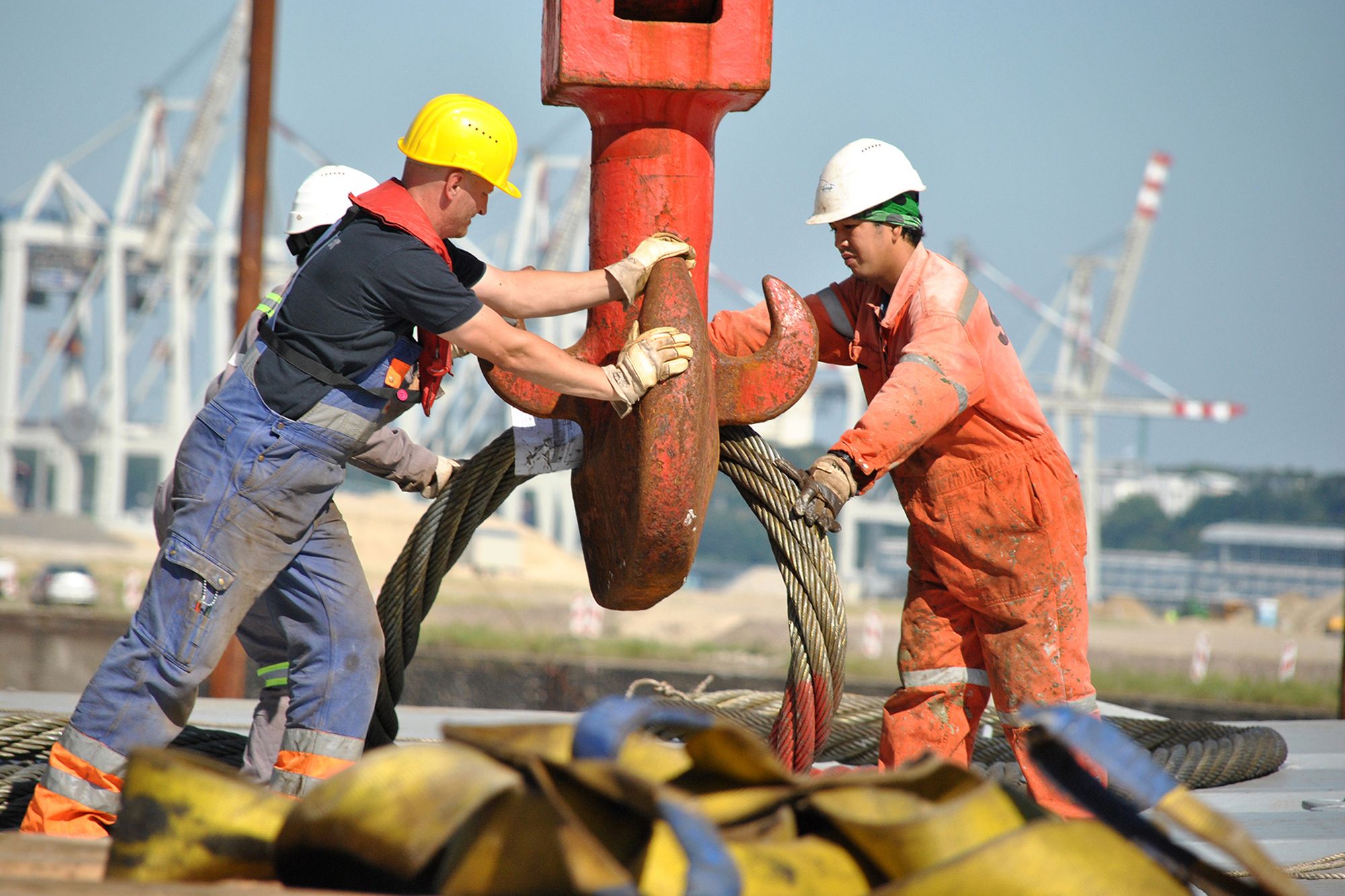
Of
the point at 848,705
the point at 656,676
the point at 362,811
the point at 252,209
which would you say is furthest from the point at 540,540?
the point at 362,811

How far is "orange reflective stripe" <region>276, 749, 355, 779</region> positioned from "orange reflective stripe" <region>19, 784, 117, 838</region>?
0.37m

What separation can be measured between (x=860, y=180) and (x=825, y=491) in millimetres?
816

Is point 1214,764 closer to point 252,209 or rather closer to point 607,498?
point 607,498

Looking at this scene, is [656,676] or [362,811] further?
[656,676]

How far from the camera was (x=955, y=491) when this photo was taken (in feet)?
10.4

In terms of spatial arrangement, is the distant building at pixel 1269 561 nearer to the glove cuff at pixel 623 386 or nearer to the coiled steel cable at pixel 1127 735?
the coiled steel cable at pixel 1127 735

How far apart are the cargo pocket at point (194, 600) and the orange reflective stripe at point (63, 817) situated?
34 cm

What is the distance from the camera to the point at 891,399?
9.43 ft

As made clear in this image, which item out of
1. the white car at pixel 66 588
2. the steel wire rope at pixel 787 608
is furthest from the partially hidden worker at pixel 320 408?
the white car at pixel 66 588

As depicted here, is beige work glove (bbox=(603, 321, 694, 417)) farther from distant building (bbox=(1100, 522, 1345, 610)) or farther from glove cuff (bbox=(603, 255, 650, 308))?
distant building (bbox=(1100, 522, 1345, 610))

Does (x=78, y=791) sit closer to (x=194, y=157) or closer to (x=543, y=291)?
(x=543, y=291)

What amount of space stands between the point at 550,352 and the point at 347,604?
2.57 ft

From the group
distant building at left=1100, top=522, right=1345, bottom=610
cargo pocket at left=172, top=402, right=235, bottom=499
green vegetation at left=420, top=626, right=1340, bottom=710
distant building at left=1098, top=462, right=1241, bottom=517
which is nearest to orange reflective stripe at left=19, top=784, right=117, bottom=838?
cargo pocket at left=172, top=402, right=235, bottom=499

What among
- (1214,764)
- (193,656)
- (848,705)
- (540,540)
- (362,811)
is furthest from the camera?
(540,540)
